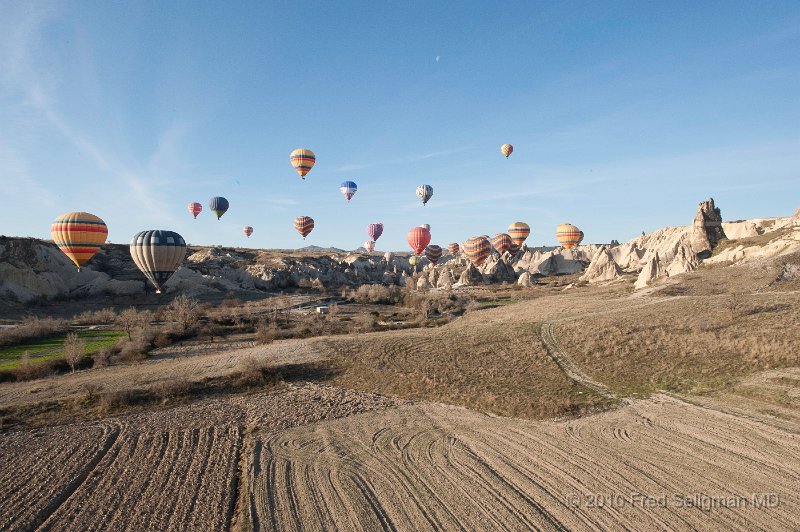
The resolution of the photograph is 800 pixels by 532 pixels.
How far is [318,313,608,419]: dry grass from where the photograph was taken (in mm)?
19411

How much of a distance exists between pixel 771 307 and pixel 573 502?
25427mm

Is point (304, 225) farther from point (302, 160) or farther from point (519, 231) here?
point (519, 231)

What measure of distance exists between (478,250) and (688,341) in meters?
65.5

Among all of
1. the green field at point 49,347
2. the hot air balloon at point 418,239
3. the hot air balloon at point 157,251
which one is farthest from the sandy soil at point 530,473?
the hot air balloon at point 418,239

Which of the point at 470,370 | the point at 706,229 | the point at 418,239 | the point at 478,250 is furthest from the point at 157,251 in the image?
the point at 478,250

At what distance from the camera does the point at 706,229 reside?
53844mm

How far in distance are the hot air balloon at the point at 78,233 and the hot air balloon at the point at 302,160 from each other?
29.6 metres

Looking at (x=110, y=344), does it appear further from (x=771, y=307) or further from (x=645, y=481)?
(x=771, y=307)

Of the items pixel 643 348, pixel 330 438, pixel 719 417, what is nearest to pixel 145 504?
pixel 330 438

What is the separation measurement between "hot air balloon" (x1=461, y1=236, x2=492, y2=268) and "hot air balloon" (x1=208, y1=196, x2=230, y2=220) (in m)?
52.3

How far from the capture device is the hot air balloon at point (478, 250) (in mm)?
89750

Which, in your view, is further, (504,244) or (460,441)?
(504,244)

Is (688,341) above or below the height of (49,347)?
below

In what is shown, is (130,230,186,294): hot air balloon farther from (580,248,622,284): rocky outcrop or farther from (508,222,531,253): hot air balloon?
Result: (508,222,531,253): hot air balloon
